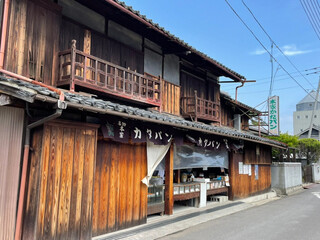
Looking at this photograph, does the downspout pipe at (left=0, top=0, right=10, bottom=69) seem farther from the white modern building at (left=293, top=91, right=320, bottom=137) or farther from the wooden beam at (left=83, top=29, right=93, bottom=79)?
the white modern building at (left=293, top=91, right=320, bottom=137)

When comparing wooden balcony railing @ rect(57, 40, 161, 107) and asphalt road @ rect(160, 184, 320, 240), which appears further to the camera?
asphalt road @ rect(160, 184, 320, 240)

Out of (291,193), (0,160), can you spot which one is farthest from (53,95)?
(291,193)

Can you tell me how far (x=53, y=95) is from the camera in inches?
209

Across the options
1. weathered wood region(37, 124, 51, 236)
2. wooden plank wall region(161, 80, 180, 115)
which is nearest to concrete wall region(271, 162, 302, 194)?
wooden plank wall region(161, 80, 180, 115)

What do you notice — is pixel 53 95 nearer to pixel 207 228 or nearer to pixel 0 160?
pixel 0 160

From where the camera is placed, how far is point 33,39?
305 inches

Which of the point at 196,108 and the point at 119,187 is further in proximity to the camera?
the point at 196,108

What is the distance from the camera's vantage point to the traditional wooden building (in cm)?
616

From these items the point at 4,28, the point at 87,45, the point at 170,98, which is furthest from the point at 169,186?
the point at 4,28

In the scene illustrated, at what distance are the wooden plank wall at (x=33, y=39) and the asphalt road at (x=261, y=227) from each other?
6165mm

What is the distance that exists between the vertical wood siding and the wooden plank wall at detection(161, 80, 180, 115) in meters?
7.27

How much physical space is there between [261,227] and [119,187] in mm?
5116

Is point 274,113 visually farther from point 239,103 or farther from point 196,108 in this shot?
point 196,108

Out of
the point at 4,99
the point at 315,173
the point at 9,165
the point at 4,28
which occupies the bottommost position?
the point at 315,173
